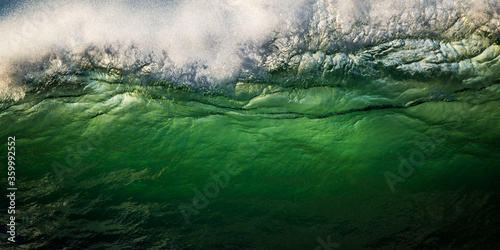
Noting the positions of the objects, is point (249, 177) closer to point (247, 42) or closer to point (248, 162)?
point (248, 162)

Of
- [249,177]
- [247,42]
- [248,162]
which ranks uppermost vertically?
[247,42]

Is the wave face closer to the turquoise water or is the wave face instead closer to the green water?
the turquoise water

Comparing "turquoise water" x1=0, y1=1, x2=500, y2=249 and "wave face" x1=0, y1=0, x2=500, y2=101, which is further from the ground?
"wave face" x1=0, y1=0, x2=500, y2=101

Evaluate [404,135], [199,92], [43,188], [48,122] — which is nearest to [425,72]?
[404,135]

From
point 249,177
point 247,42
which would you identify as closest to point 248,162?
point 249,177

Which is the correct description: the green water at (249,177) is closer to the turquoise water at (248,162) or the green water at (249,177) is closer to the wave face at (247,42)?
the turquoise water at (248,162)

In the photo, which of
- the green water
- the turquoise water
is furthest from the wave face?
the green water
